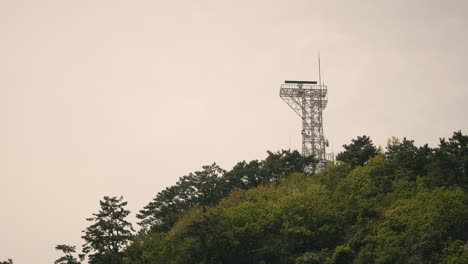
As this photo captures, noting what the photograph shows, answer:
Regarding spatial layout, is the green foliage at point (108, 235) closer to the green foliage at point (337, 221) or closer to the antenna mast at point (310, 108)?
the green foliage at point (337, 221)

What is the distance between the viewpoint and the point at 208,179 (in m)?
63.1

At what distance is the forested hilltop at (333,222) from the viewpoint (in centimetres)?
4400

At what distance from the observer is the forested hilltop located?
4400 centimetres

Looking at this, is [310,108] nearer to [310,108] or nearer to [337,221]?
[310,108]

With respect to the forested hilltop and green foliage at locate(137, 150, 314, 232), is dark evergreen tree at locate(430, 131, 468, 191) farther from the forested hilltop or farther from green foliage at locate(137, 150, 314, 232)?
green foliage at locate(137, 150, 314, 232)

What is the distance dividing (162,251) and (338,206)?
15.6 metres

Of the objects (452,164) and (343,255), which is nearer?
(452,164)

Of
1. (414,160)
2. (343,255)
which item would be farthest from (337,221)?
(414,160)

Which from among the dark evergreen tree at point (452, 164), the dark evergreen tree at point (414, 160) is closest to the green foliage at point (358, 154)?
the dark evergreen tree at point (414, 160)


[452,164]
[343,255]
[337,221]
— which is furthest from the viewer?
[337,221]

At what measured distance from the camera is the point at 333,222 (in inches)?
2074

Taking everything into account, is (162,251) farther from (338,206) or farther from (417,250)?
(417,250)

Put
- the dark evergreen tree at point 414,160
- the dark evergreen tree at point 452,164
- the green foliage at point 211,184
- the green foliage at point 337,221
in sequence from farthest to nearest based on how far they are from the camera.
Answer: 1. the green foliage at point 211,184
2. the dark evergreen tree at point 414,160
3. the dark evergreen tree at point 452,164
4. the green foliage at point 337,221

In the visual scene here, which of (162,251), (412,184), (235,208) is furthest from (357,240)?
(162,251)
